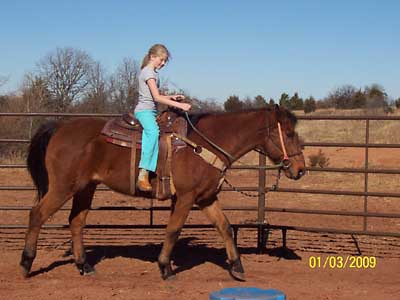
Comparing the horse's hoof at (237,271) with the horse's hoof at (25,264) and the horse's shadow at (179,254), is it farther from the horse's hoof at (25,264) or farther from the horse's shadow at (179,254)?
the horse's hoof at (25,264)

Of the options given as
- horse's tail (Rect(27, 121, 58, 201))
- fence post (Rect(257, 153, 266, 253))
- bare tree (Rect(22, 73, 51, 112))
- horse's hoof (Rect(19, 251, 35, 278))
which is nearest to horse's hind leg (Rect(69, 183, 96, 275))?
horse's tail (Rect(27, 121, 58, 201))

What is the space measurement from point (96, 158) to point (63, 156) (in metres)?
0.35

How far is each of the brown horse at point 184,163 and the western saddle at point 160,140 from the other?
71mm

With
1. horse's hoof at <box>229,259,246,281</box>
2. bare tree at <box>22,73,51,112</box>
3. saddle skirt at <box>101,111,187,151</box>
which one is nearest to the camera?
saddle skirt at <box>101,111,187,151</box>

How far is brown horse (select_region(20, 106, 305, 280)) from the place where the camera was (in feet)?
18.2

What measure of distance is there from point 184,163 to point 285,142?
1.06 metres

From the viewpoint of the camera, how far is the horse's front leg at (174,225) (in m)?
5.53

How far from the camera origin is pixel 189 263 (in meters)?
6.71

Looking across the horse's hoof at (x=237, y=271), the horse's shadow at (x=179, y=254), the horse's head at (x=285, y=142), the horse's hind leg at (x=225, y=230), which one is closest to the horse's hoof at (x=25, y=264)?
the horse's shadow at (x=179, y=254)

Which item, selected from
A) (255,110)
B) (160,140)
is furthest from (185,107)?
(255,110)

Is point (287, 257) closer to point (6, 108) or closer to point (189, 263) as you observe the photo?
point (189, 263)

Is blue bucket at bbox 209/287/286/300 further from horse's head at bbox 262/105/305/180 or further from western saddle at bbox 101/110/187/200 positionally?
horse's head at bbox 262/105/305/180

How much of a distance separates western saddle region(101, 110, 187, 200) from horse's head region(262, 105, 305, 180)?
2.96 ft
